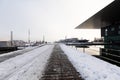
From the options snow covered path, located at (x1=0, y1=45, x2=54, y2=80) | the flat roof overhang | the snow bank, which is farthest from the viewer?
the flat roof overhang

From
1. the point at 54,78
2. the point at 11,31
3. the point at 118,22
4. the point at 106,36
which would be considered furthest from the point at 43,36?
the point at 54,78

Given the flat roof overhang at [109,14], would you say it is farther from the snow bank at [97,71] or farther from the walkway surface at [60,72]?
the walkway surface at [60,72]

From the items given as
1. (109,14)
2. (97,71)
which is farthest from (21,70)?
(109,14)

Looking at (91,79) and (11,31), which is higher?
(11,31)

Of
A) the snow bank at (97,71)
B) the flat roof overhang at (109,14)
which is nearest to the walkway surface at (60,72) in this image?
the snow bank at (97,71)

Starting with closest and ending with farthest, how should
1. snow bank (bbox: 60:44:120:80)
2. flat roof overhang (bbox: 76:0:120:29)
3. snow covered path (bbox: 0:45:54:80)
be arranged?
snow bank (bbox: 60:44:120:80) → snow covered path (bbox: 0:45:54:80) → flat roof overhang (bbox: 76:0:120:29)

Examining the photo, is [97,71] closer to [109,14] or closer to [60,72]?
[60,72]

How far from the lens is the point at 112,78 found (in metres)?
7.14

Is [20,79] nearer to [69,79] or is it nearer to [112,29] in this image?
[69,79]

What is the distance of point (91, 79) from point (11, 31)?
63380 millimetres

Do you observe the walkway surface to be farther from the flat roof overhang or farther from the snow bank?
the flat roof overhang

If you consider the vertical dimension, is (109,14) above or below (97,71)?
above

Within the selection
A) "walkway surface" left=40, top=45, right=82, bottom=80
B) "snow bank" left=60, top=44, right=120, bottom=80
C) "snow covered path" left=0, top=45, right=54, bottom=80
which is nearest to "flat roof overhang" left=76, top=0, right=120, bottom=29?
"snow bank" left=60, top=44, right=120, bottom=80

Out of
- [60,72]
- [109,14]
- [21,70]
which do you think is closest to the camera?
[60,72]
